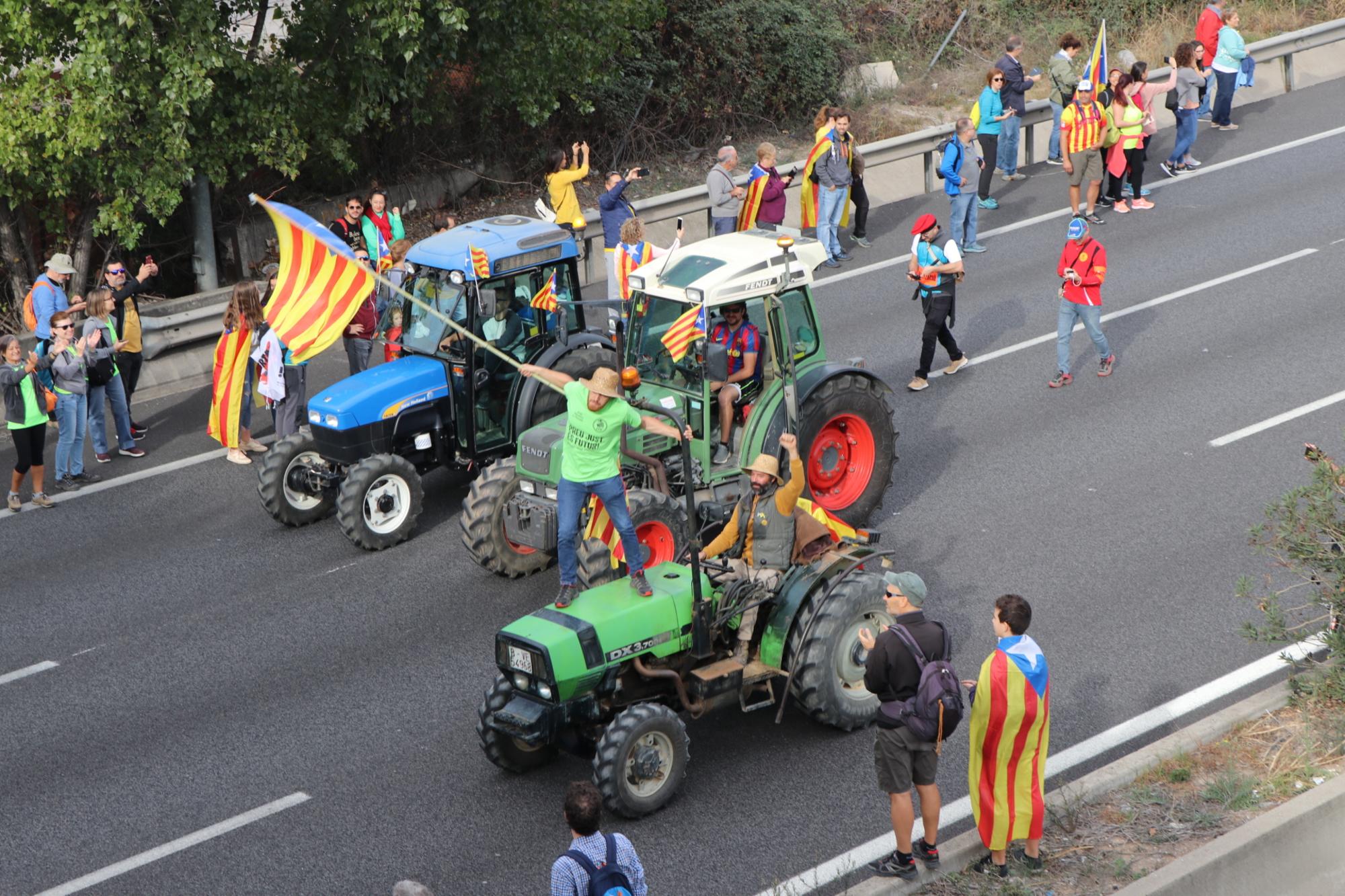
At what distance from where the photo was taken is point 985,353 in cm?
1591

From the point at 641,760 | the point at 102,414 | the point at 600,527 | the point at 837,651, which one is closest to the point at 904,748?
the point at 837,651

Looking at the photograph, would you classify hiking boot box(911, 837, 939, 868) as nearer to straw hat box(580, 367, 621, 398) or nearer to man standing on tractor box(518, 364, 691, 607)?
man standing on tractor box(518, 364, 691, 607)

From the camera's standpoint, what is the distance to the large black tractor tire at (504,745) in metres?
8.78

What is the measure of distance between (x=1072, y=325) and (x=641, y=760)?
26.4 ft

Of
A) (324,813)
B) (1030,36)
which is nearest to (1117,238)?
(1030,36)

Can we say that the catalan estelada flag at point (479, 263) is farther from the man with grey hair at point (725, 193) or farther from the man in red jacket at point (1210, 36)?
the man in red jacket at point (1210, 36)

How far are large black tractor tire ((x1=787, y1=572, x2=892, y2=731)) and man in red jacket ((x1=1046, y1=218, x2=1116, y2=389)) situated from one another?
632 cm

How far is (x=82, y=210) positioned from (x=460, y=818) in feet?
37.2

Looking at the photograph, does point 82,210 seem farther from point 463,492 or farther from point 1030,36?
point 1030,36

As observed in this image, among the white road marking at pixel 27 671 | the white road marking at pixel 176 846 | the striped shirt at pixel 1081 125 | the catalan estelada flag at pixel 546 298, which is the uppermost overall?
the striped shirt at pixel 1081 125

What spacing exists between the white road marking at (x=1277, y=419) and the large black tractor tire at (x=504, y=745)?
7.28 m

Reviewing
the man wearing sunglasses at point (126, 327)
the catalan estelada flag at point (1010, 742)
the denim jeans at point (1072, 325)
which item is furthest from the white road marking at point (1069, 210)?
the catalan estelada flag at point (1010, 742)

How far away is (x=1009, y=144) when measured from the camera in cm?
2138

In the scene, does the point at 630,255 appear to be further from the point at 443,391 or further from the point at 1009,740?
the point at 1009,740
